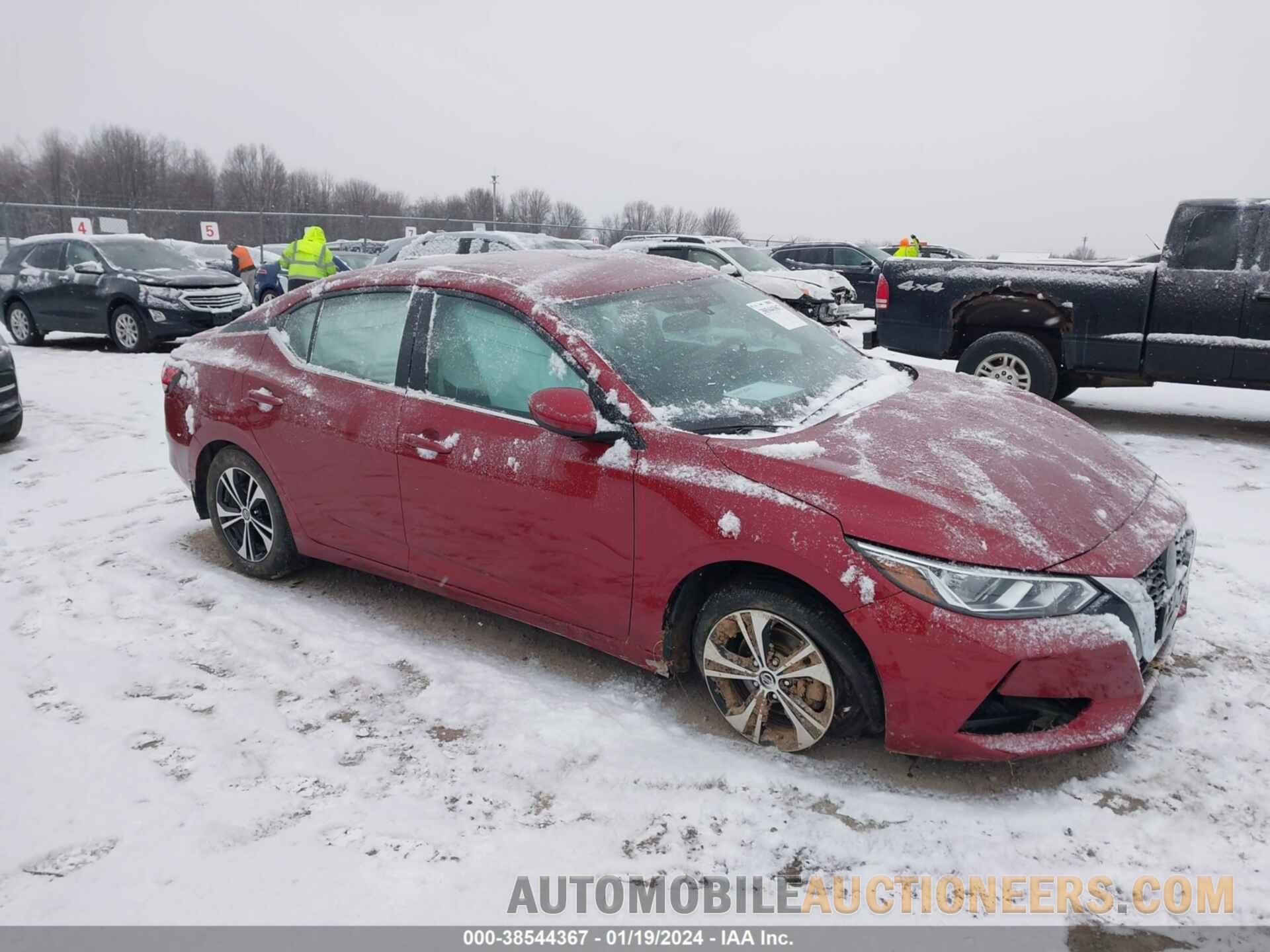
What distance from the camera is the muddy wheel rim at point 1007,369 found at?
25.7 feet

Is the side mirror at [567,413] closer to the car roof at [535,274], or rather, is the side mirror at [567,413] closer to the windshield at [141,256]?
the car roof at [535,274]

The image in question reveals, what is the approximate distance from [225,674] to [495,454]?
1.49 m

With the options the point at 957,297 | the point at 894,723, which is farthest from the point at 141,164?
the point at 894,723

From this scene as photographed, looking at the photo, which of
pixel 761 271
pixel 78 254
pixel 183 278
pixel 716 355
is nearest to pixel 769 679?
pixel 716 355

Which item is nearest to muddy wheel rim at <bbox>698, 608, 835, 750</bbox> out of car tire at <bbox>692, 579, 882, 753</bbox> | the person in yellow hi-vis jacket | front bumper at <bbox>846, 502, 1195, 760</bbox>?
car tire at <bbox>692, 579, 882, 753</bbox>

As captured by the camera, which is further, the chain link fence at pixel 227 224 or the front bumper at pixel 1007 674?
the chain link fence at pixel 227 224

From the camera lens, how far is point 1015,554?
2654 millimetres

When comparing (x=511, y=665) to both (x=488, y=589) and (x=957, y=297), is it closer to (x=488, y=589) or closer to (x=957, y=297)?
(x=488, y=589)

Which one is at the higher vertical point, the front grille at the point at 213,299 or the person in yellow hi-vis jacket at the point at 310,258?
the person in yellow hi-vis jacket at the point at 310,258

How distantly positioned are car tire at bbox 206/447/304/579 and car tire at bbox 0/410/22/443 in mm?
3616

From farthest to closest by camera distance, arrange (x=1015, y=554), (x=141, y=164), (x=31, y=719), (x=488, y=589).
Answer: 1. (x=141, y=164)
2. (x=488, y=589)
3. (x=31, y=719)
4. (x=1015, y=554)

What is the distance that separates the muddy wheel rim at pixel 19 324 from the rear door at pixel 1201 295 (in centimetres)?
1447

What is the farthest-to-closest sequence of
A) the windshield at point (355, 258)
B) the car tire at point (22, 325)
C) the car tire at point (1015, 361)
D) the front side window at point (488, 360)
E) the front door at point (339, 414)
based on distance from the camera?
the windshield at point (355, 258)
the car tire at point (22, 325)
the car tire at point (1015, 361)
the front door at point (339, 414)
the front side window at point (488, 360)

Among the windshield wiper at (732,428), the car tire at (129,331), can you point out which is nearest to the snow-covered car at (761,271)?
the car tire at (129,331)
